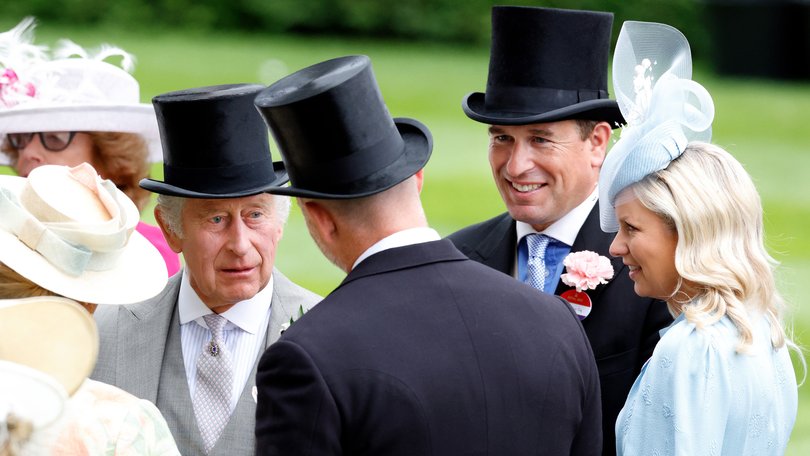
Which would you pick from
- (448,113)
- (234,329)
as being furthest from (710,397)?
(448,113)

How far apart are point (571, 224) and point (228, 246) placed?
1.15 meters

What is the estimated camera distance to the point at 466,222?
445 inches

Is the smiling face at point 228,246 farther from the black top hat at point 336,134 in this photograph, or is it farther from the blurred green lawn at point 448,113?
the blurred green lawn at point 448,113

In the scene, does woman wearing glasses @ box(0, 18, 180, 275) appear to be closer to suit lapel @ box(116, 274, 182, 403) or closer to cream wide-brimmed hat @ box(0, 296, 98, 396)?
suit lapel @ box(116, 274, 182, 403)

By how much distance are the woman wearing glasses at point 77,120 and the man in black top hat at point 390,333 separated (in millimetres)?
2034

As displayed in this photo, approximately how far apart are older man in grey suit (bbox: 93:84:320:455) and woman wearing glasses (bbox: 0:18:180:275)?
91 centimetres

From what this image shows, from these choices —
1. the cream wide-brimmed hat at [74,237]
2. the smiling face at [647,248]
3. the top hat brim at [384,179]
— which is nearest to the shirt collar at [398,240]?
the top hat brim at [384,179]

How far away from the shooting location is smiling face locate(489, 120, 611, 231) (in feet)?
13.9

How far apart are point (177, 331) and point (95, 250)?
92cm

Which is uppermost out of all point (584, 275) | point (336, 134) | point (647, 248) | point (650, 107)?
point (336, 134)

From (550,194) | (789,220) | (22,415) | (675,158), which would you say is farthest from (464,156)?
(22,415)

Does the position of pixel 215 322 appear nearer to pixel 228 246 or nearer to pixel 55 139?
pixel 228 246

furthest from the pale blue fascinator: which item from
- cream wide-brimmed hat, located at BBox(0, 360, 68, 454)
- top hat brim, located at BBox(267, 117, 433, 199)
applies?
cream wide-brimmed hat, located at BBox(0, 360, 68, 454)

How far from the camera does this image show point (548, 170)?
4.25 meters
